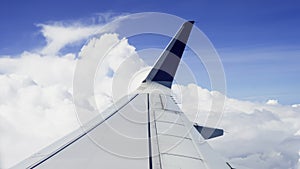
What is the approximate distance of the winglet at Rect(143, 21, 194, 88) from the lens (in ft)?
34.9

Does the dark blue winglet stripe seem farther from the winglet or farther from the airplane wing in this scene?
the airplane wing

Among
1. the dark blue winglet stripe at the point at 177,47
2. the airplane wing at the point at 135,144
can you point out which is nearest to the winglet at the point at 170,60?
the dark blue winglet stripe at the point at 177,47

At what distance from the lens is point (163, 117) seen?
6738mm

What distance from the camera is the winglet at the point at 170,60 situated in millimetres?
10648

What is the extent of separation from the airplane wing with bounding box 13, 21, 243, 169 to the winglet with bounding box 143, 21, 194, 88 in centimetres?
319

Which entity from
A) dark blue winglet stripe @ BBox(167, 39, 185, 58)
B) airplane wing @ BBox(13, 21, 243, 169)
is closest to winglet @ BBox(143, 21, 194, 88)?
dark blue winglet stripe @ BBox(167, 39, 185, 58)

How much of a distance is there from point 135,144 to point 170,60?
6.86m

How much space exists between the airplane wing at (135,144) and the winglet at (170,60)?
10.5 ft

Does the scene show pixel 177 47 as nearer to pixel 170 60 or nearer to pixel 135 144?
pixel 170 60

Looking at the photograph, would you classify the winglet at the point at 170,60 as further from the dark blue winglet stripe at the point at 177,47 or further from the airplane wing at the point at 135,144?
the airplane wing at the point at 135,144

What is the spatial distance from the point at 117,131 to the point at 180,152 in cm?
186

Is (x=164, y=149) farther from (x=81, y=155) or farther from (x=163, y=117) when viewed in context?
(x=163, y=117)

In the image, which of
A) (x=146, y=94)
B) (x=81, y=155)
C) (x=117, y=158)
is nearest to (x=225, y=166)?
(x=117, y=158)

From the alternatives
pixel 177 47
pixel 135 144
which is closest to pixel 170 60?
pixel 177 47
